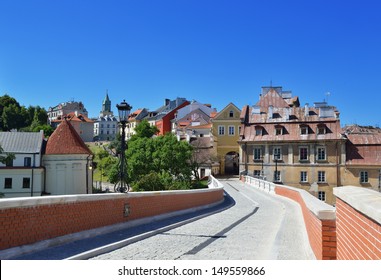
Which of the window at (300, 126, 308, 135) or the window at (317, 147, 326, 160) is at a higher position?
the window at (300, 126, 308, 135)

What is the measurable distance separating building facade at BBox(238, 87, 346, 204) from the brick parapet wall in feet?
148

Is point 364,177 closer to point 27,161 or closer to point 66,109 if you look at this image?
point 27,161

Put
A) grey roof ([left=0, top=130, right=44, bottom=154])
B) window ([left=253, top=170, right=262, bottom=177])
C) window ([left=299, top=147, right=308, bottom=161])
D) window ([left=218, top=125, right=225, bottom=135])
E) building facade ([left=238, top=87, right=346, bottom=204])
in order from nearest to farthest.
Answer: grey roof ([left=0, top=130, right=44, bottom=154]), building facade ([left=238, top=87, right=346, bottom=204]), window ([left=299, top=147, right=308, bottom=161]), window ([left=253, top=170, right=262, bottom=177]), window ([left=218, top=125, right=225, bottom=135])

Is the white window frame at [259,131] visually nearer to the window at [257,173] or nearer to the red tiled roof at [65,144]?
the window at [257,173]

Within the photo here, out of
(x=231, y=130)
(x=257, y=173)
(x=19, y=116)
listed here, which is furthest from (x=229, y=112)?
(x=19, y=116)

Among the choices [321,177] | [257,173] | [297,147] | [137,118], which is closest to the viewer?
[321,177]

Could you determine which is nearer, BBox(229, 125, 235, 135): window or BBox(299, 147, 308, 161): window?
BBox(299, 147, 308, 161): window

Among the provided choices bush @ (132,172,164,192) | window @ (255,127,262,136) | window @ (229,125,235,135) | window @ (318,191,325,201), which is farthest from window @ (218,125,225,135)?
bush @ (132,172,164,192)

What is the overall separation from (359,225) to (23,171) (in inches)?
1856

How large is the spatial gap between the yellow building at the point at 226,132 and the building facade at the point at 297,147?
192 inches

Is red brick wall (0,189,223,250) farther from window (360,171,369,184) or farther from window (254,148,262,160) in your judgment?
window (360,171,369,184)

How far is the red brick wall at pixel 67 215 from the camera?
752 centimetres

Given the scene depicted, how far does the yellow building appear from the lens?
207 ft

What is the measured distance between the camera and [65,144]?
165 feet
